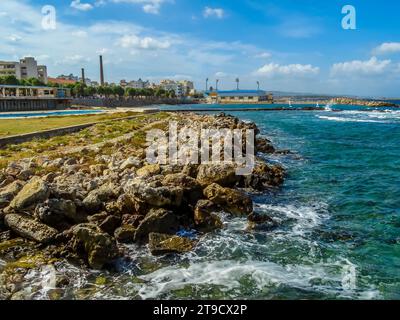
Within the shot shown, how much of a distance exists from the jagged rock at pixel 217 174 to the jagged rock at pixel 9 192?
7.03 meters

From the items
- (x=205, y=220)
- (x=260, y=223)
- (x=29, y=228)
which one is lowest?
(x=260, y=223)

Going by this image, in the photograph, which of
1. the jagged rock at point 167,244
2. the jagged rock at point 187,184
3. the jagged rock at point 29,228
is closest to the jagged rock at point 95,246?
the jagged rock at point 29,228

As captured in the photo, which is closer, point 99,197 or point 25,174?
point 99,197

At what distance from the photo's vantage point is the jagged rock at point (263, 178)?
18.7m

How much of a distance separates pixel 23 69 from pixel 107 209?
138747mm

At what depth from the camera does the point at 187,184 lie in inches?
581

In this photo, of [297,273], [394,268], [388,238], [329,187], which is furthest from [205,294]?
[329,187]

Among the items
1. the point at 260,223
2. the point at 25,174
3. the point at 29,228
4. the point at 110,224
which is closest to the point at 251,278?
the point at 260,223

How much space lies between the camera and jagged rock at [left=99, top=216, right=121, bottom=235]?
11.9 m

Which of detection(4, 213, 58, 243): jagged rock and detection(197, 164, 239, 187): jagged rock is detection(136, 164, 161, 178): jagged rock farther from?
detection(4, 213, 58, 243): jagged rock

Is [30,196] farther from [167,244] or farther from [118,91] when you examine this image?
[118,91]

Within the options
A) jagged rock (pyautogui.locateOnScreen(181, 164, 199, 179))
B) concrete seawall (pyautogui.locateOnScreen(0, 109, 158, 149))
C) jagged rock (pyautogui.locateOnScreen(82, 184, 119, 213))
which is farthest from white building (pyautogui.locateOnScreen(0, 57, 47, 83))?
jagged rock (pyautogui.locateOnScreen(82, 184, 119, 213))

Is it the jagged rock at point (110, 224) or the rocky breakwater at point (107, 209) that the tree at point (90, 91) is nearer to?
the rocky breakwater at point (107, 209)
